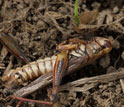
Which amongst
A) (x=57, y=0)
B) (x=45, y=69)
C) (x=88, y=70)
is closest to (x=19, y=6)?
(x=57, y=0)

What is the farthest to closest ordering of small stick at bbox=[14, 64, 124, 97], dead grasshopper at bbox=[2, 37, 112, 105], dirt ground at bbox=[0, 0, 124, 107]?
dirt ground at bbox=[0, 0, 124, 107] < dead grasshopper at bbox=[2, 37, 112, 105] < small stick at bbox=[14, 64, 124, 97]

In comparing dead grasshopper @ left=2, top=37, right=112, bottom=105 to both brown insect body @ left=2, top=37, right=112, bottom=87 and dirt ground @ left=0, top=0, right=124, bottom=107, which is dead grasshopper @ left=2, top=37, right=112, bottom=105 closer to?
brown insect body @ left=2, top=37, right=112, bottom=87

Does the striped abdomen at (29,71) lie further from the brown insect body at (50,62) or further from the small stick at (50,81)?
the small stick at (50,81)

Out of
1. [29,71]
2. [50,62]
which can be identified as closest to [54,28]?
[50,62]

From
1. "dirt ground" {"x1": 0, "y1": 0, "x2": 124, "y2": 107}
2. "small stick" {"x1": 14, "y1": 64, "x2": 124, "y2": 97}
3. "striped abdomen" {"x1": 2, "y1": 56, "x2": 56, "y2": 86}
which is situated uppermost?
"dirt ground" {"x1": 0, "y1": 0, "x2": 124, "y2": 107}

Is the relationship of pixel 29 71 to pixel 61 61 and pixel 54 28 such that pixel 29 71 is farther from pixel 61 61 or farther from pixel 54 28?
pixel 54 28

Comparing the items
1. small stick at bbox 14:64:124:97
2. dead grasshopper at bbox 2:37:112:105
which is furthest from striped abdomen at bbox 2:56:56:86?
small stick at bbox 14:64:124:97

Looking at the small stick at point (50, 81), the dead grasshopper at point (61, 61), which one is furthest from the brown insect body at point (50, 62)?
the small stick at point (50, 81)
